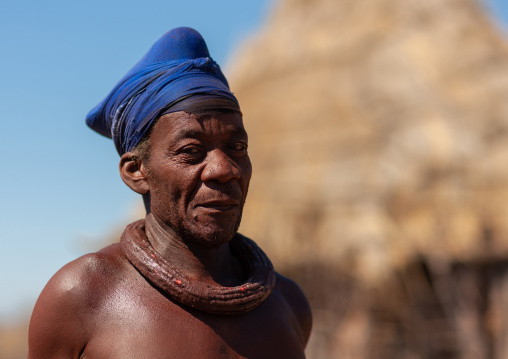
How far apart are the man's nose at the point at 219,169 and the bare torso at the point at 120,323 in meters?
0.36

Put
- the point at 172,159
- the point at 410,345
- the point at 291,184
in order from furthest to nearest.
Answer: the point at 291,184, the point at 410,345, the point at 172,159

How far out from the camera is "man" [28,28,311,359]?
6.04 feet

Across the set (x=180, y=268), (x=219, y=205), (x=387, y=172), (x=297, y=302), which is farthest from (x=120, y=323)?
(x=387, y=172)

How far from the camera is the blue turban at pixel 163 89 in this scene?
196 cm

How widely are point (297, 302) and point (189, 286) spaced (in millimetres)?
568

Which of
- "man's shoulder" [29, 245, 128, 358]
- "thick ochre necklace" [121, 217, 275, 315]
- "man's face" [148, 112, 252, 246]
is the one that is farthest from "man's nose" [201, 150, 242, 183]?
"man's shoulder" [29, 245, 128, 358]

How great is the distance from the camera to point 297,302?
231 centimetres

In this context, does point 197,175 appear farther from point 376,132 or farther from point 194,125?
point 376,132

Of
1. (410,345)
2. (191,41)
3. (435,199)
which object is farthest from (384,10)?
(191,41)

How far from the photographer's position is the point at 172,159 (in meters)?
1.93

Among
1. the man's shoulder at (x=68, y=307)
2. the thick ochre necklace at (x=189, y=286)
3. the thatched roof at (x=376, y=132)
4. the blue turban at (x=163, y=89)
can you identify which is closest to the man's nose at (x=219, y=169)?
the blue turban at (x=163, y=89)

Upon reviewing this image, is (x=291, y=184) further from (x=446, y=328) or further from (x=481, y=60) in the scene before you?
(x=446, y=328)

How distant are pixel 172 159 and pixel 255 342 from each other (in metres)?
0.59

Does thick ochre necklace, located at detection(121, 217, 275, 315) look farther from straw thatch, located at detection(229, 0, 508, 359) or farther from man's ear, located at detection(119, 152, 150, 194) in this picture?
straw thatch, located at detection(229, 0, 508, 359)
